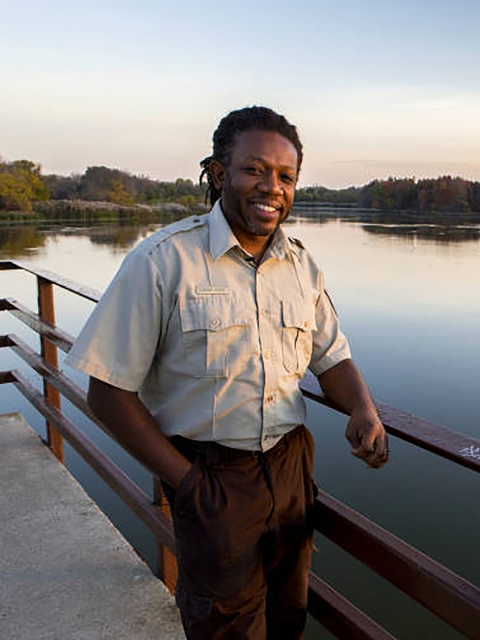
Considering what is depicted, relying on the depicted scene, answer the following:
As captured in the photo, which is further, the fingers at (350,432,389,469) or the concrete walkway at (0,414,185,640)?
the concrete walkway at (0,414,185,640)

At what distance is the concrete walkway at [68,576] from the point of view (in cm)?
178

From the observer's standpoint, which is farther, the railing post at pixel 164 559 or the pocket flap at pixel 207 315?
the railing post at pixel 164 559

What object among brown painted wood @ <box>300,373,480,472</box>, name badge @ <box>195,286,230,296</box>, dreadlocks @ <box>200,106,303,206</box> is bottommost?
brown painted wood @ <box>300,373,480,472</box>

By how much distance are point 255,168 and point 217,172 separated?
11cm

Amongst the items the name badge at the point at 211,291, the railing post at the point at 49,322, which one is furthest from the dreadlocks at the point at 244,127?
the railing post at the point at 49,322

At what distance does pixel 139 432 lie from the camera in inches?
43.1

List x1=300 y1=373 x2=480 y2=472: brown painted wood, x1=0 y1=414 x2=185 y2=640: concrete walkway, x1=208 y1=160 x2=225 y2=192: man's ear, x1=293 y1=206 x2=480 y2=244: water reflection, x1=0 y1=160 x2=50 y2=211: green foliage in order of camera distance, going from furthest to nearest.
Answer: x1=0 y1=160 x2=50 y2=211: green foliage, x1=293 y1=206 x2=480 y2=244: water reflection, x1=0 y1=414 x2=185 y2=640: concrete walkway, x1=208 y1=160 x2=225 y2=192: man's ear, x1=300 y1=373 x2=480 y2=472: brown painted wood

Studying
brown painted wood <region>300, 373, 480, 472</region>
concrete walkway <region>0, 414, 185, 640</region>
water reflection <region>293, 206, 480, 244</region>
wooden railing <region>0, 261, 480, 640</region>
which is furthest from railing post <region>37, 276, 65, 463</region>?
water reflection <region>293, 206, 480, 244</region>

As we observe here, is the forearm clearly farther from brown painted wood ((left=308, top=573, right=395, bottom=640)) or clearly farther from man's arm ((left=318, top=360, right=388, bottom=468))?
brown painted wood ((left=308, top=573, right=395, bottom=640))

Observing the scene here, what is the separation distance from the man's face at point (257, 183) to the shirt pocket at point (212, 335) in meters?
0.16

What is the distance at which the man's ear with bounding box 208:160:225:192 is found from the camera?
1.19 metres

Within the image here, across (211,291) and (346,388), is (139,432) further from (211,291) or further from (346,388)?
(346,388)

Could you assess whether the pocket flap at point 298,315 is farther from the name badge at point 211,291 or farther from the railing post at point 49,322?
the railing post at point 49,322

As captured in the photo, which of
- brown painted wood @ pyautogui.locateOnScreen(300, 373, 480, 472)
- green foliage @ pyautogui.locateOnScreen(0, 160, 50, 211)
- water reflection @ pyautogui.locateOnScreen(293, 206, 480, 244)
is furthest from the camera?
green foliage @ pyautogui.locateOnScreen(0, 160, 50, 211)
